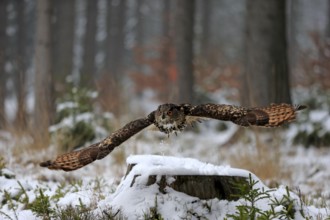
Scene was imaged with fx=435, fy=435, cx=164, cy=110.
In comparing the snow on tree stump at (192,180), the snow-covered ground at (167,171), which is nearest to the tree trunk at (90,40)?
the snow-covered ground at (167,171)

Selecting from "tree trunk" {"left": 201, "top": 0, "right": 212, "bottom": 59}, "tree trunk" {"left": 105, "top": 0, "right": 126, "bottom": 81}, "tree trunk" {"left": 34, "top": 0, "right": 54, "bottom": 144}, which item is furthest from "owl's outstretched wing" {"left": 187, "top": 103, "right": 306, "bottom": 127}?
"tree trunk" {"left": 105, "top": 0, "right": 126, "bottom": 81}

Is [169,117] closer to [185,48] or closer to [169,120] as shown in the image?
[169,120]

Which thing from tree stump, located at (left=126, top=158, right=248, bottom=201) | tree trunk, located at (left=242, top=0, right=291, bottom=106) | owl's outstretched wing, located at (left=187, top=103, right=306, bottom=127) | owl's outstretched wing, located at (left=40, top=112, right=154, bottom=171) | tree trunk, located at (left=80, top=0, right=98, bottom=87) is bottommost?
tree stump, located at (left=126, top=158, right=248, bottom=201)

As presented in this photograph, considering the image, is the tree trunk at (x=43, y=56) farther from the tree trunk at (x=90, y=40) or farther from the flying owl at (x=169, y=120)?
the tree trunk at (x=90, y=40)

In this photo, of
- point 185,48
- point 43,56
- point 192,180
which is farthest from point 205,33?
point 192,180

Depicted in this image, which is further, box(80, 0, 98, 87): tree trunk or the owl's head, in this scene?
box(80, 0, 98, 87): tree trunk

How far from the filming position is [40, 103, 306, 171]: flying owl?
2961mm

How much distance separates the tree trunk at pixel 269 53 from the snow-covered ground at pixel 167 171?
0.71m

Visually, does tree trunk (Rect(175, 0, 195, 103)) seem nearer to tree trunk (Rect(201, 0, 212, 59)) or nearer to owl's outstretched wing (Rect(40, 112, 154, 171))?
owl's outstretched wing (Rect(40, 112, 154, 171))

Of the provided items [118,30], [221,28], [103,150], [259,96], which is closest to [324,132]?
[259,96]

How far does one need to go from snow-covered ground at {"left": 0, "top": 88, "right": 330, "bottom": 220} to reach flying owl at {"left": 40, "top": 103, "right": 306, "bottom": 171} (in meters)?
0.38

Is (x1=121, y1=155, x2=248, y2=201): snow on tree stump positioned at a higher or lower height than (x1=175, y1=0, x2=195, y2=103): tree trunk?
Answer: lower

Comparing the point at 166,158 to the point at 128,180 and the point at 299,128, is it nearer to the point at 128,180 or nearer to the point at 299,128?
the point at 128,180

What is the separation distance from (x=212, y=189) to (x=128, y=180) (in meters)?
0.65
